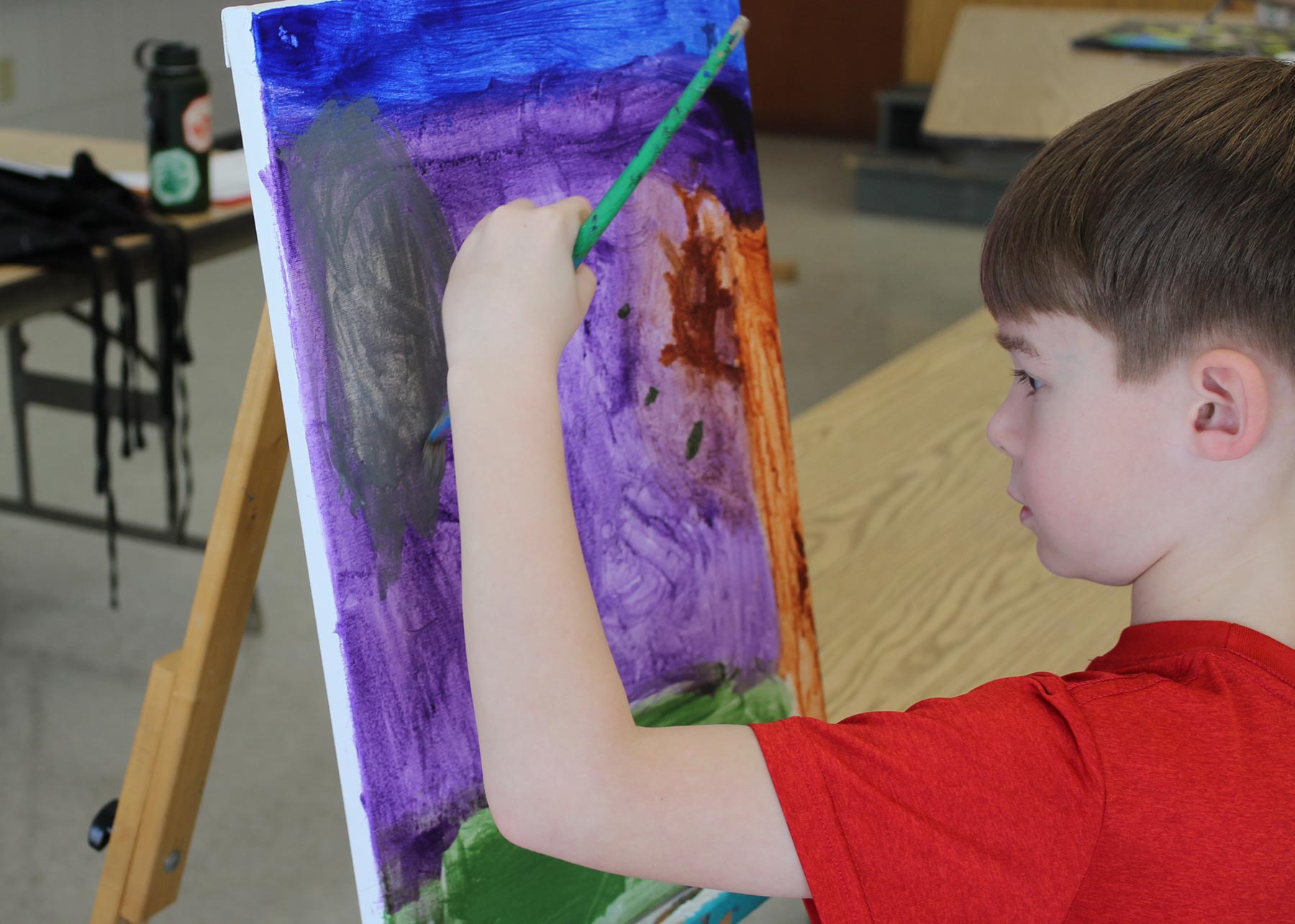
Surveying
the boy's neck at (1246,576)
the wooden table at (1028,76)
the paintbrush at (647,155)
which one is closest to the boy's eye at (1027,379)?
the boy's neck at (1246,576)

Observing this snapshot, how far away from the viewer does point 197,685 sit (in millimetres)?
990

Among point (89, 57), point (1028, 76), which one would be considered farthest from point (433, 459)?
point (89, 57)

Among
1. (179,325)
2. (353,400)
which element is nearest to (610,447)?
(353,400)

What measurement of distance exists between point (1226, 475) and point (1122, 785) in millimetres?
188

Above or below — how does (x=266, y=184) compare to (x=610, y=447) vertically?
above

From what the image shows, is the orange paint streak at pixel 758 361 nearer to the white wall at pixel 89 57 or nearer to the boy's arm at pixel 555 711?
the boy's arm at pixel 555 711

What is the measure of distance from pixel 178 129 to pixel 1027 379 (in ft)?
5.17

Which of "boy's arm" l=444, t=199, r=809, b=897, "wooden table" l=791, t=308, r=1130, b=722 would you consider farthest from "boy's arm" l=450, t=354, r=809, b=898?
"wooden table" l=791, t=308, r=1130, b=722

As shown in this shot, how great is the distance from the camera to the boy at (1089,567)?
624 millimetres

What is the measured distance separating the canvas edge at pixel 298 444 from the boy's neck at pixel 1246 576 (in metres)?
0.50

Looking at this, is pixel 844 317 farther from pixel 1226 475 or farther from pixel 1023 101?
pixel 1226 475

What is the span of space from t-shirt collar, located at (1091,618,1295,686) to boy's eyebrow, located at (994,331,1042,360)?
0.56ft

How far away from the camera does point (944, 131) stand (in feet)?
11.0

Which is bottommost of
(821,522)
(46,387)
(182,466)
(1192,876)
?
(182,466)
